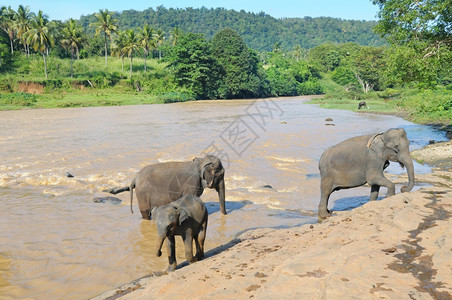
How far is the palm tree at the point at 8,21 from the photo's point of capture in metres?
62.9

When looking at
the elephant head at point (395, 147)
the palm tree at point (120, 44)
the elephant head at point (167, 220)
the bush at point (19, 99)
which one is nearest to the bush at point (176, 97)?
the palm tree at point (120, 44)

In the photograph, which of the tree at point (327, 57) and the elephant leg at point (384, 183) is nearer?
the elephant leg at point (384, 183)

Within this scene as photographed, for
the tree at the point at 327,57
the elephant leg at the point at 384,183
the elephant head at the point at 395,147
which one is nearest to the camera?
the elephant head at the point at 395,147

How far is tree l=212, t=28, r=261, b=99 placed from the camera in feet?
220

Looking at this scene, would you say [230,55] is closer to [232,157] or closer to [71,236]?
[232,157]

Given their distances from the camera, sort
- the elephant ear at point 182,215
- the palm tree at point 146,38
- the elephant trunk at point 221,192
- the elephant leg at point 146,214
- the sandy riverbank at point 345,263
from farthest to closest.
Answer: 1. the palm tree at point 146,38
2. the elephant trunk at point 221,192
3. the elephant leg at point 146,214
4. the elephant ear at point 182,215
5. the sandy riverbank at point 345,263

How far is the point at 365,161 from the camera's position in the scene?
24.6ft

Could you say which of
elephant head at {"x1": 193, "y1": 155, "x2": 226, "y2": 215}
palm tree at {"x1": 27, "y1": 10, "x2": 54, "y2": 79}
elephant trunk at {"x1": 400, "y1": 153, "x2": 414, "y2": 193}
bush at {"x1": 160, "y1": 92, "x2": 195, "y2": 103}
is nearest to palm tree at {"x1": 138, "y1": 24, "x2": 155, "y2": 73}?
bush at {"x1": 160, "y1": 92, "x2": 195, "y2": 103}

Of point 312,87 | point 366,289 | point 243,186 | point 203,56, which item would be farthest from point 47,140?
point 312,87

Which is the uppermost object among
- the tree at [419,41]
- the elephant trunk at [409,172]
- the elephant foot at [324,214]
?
the tree at [419,41]

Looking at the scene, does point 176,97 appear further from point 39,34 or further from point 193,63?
point 39,34

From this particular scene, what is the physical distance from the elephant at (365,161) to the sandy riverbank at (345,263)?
98 cm

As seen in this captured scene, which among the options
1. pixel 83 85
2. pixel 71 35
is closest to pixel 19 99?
pixel 83 85

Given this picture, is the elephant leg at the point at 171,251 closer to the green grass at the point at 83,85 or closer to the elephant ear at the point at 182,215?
the elephant ear at the point at 182,215
